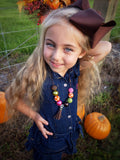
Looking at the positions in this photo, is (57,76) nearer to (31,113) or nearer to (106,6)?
(31,113)

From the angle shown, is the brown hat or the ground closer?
the brown hat

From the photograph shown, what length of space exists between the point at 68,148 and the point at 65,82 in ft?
2.19

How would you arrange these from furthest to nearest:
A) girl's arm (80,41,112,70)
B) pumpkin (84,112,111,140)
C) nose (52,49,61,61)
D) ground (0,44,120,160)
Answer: pumpkin (84,112,111,140)
ground (0,44,120,160)
girl's arm (80,41,112,70)
nose (52,49,61,61)

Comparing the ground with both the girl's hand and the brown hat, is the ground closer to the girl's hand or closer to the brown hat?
the girl's hand

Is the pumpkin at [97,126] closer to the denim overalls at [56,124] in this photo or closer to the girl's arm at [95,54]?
the denim overalls at [56,124]

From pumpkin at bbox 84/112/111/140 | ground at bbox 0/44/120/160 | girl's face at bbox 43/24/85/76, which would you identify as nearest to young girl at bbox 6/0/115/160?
girl's face at bbox 43/24/85/76

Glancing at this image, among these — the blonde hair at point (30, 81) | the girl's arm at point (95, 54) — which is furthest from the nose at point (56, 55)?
the girl's arm at point (95, 54)

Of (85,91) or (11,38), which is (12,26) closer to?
(11,38)

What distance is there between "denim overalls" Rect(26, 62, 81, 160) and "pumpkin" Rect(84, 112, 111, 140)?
1.82 ft

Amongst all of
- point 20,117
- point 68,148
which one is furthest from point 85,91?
point 20,117

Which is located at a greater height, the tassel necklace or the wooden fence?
the wooden fence

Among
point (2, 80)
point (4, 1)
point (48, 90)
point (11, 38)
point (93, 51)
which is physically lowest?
point (2, 80)

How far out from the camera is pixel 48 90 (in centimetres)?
114

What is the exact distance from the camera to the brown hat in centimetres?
79
